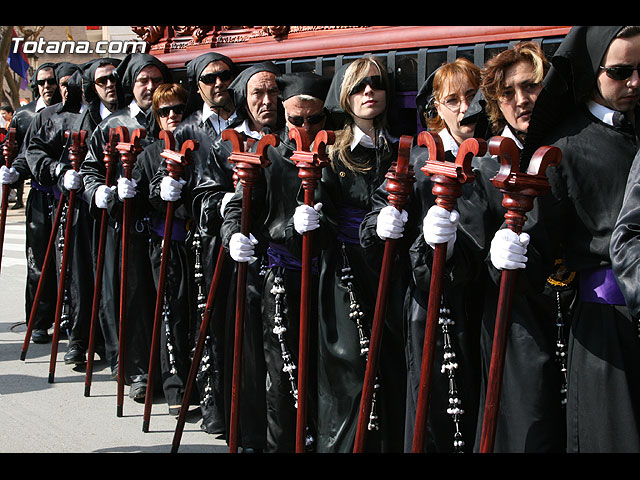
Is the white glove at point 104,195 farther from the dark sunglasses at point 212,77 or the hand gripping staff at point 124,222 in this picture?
the dark sunglasses at point 212,77

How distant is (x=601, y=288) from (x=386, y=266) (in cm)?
88

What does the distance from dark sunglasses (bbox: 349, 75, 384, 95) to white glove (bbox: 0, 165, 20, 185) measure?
465cm

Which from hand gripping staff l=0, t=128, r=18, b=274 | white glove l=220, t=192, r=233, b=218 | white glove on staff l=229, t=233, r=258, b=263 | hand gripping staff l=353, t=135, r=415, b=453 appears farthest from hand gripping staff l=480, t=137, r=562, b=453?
hand gripping staff l=0, t=128, r=18, b=274

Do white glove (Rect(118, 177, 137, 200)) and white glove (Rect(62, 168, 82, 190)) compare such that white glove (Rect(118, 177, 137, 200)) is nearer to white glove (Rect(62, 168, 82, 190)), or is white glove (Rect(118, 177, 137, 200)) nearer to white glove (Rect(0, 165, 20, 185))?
white glove (Rect(62, 168, 82, 190))

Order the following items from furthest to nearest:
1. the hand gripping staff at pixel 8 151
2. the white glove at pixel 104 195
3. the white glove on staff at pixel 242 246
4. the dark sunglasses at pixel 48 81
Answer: the dark sunglasses at pixel 48 81
the hand gripping staff at pixel 8 151
the white glove at pixel 104 195
the white glove on staff at pixel 242 246

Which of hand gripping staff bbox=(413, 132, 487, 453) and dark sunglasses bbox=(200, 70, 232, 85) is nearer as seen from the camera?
hand gripping staff bbox=(413, 132, 487, 453)

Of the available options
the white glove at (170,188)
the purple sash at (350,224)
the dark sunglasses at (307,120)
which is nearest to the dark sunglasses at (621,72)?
the purple sash at (350,224)

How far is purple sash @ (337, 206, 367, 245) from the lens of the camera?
3771mm

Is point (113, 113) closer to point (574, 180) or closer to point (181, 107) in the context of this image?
point (181, 107)

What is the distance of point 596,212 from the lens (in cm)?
274

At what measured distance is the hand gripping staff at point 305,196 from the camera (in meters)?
3.47

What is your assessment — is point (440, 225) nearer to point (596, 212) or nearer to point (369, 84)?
point (596, 212)

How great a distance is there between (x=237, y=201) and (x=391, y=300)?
101cm

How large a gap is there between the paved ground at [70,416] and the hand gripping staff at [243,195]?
0.75m
